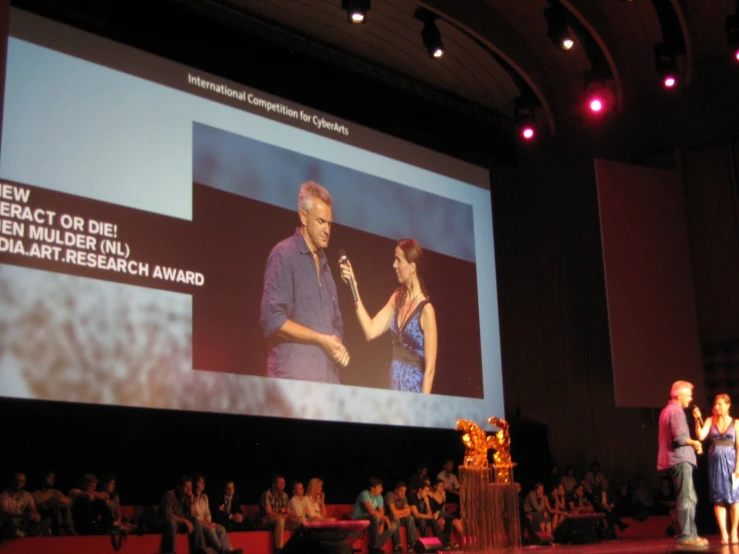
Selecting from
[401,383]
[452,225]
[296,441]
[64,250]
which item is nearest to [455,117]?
[452,225]

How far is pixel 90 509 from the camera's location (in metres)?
6.79

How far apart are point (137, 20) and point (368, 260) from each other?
3.16 metres

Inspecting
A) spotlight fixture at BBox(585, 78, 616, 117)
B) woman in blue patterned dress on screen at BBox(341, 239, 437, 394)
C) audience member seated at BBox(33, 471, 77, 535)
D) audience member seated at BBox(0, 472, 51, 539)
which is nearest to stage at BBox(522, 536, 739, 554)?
woman in blue patterned dress on screen at BBox(341, 239, 437, 394)

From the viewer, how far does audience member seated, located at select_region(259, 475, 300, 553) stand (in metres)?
7.70

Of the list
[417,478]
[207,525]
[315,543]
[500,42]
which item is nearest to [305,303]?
[207,525]

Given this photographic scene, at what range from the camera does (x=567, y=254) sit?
39.2 feet

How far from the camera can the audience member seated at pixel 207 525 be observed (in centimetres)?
713

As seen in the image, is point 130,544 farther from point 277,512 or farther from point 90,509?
point 277,512

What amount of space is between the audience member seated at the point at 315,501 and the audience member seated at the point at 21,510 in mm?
2488

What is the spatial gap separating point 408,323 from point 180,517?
10.3ft

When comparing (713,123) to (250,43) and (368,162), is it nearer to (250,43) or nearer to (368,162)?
(368,162)

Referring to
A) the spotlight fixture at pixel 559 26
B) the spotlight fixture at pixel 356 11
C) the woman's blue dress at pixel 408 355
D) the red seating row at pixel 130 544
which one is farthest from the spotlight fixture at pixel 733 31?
the red seating row at pixel 130 544

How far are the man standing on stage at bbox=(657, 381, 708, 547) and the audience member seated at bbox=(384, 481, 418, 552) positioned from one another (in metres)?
3.34

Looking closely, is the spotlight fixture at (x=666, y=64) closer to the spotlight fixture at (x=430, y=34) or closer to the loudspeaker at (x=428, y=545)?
the spotlight fixture at (x=430, y=34)
